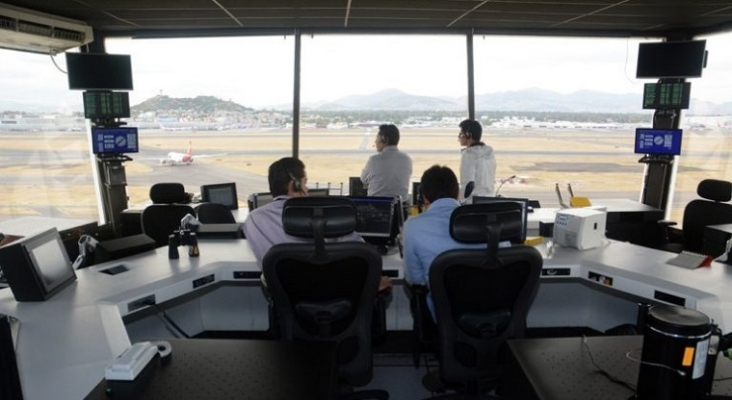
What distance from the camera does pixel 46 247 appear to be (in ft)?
6.90

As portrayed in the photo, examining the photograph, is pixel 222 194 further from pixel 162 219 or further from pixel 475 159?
pixel 475 159

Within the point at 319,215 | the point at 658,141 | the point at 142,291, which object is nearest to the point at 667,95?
the point at 658,141

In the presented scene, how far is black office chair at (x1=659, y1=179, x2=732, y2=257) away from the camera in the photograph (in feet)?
12.3

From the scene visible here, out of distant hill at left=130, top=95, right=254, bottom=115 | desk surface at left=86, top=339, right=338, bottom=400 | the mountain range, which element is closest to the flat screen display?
the mountain range

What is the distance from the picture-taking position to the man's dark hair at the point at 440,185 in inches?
92.1

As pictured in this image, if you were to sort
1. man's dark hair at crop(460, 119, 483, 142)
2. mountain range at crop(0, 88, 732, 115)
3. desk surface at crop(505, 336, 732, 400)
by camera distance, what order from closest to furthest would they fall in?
1. desk surface at crop(505, 336, 732, 400)
2. man's dark hair at crop(460, 119, 483, 142)
3. mountain range at crop(0, 88, 732, 115)

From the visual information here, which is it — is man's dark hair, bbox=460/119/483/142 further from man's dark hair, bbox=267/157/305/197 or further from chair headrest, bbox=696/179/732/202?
man's dark hair, bbox=267/157/305/197

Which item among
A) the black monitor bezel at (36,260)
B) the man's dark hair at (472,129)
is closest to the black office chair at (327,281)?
the black monitor bezel at (36,260)

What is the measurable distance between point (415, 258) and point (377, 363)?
3.47 feet

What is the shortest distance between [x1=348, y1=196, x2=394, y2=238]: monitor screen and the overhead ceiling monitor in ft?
11.6

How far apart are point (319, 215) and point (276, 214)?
54 cm

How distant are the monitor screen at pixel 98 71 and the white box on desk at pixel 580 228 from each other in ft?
14.6

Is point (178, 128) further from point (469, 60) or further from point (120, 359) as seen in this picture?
point (120, 359)

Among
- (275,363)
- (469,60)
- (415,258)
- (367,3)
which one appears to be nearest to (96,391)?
(275,363)
